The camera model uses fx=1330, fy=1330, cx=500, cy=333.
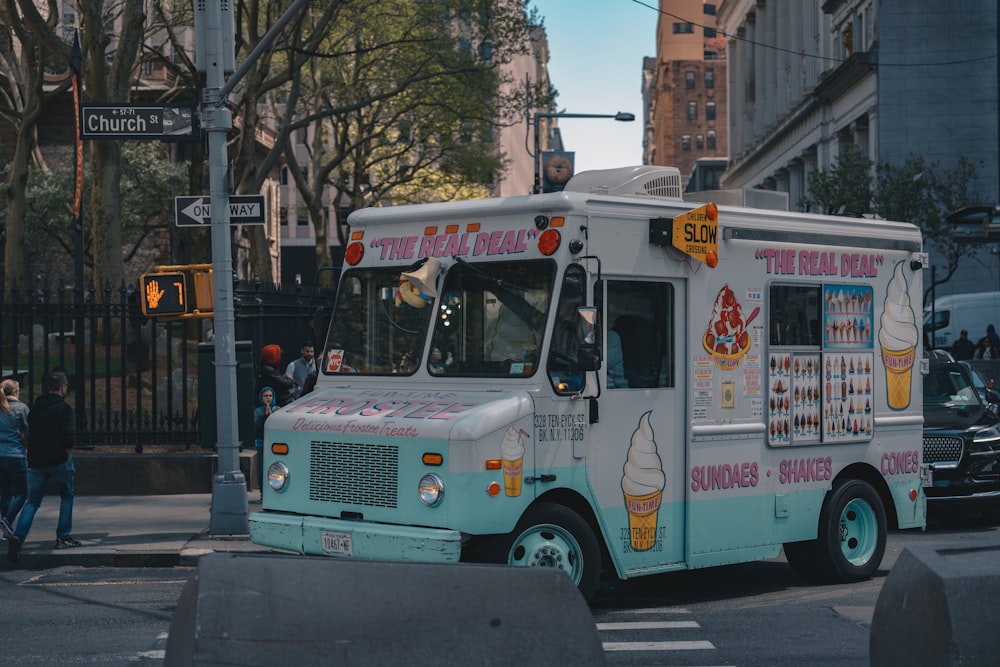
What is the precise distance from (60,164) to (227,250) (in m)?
39.2

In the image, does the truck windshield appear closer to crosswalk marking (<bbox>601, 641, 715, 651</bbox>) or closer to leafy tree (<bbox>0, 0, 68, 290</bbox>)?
crosswalk marking (<bbox>601, 641, 715, 651</bbox>)

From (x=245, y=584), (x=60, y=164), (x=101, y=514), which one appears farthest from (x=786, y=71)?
(x=245, y=584)

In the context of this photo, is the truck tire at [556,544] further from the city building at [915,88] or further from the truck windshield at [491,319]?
the city building at [915,88]

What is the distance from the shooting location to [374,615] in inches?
179

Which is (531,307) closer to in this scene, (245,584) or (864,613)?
(864,613)

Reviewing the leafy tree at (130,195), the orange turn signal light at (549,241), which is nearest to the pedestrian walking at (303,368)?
the orange turn signal light at (549,241)

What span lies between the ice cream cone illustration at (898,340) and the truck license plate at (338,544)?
192 inches

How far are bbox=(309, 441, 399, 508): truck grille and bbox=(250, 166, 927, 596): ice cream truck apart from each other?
0.04 ft

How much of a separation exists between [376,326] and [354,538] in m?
1.76

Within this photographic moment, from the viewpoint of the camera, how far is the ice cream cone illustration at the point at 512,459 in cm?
840

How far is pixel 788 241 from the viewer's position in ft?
33.7

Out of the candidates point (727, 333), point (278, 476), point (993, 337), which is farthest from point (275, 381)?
point (993, 337)

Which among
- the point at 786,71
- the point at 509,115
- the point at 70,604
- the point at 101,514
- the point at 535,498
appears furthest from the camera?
the point at 786,71

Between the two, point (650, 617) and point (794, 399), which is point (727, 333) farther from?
point (650, 617)
